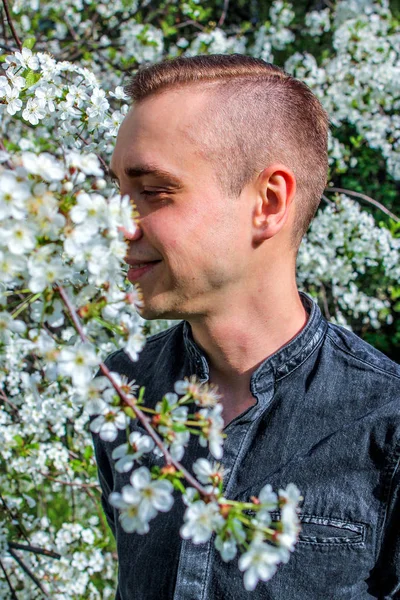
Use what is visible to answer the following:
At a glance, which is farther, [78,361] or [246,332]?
[246,332]

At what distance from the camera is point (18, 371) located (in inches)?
Result: 132

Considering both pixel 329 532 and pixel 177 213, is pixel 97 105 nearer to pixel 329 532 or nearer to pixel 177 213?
pixel 177 213

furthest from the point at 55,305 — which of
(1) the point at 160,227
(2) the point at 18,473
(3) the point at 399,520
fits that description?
(2) the point at 18,473

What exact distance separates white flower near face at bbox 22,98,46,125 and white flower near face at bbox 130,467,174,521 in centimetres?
109

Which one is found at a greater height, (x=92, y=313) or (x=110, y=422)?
(x=92, y=313)

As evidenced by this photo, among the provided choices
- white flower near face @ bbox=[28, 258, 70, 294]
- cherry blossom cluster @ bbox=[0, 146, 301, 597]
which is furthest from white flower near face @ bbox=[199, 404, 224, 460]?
white flower near face @ bbox=[28, 258, 70, 294]

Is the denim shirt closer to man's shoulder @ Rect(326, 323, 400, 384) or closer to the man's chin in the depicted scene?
man's shoulder @ Rect(326, 323, 400, 384)

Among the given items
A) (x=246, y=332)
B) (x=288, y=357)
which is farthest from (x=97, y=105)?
(x=288, y=357)

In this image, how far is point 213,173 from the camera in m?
1.47

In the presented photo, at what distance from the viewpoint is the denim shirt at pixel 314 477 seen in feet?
→ 4.50

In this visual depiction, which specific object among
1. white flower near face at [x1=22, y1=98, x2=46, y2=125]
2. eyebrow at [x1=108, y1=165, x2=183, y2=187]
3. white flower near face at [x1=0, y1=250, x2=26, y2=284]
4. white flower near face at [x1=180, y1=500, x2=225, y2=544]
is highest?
white flower near face at [x1=0, y1=250, x2=26, y2=284]

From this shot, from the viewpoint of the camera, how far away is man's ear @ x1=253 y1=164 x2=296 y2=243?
5.00 ft

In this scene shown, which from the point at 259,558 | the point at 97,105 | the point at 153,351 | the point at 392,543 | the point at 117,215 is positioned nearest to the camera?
the point at 259,558

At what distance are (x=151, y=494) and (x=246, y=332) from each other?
75 cm
